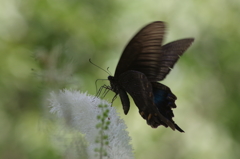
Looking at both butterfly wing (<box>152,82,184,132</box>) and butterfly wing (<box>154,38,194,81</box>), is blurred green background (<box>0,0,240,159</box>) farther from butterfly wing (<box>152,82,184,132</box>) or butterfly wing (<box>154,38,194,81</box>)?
butterfly wing (<box>154,38,194,81</box>)

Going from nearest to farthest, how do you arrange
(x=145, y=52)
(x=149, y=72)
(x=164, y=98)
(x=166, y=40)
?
(x=145, y=52) < (x=149, y=72) < (x=164, y=98) < (x=166, y=40)

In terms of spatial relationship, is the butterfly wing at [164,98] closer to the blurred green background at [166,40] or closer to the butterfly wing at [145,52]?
the butterfly wing at [145,52]

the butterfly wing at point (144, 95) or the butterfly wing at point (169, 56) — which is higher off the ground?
the butterfly wing at point (169, 56)

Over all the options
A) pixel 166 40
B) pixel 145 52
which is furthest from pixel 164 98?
pixel 166 40

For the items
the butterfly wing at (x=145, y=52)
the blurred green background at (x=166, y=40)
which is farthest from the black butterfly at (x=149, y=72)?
the blurred green background at (x=166, y=40)

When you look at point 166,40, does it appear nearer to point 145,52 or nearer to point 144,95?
point 144,95

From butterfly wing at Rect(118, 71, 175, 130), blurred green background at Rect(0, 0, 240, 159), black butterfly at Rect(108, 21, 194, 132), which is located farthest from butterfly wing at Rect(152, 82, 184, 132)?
blurred green background at Rect(0, 0, 240, 159)

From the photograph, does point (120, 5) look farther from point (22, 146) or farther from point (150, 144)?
point (22, 146)

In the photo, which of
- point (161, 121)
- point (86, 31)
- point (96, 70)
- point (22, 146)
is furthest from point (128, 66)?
point (86, 31)

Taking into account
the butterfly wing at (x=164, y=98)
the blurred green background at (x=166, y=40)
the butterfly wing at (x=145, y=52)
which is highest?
the butterfly wing at (x=145, y=52)
